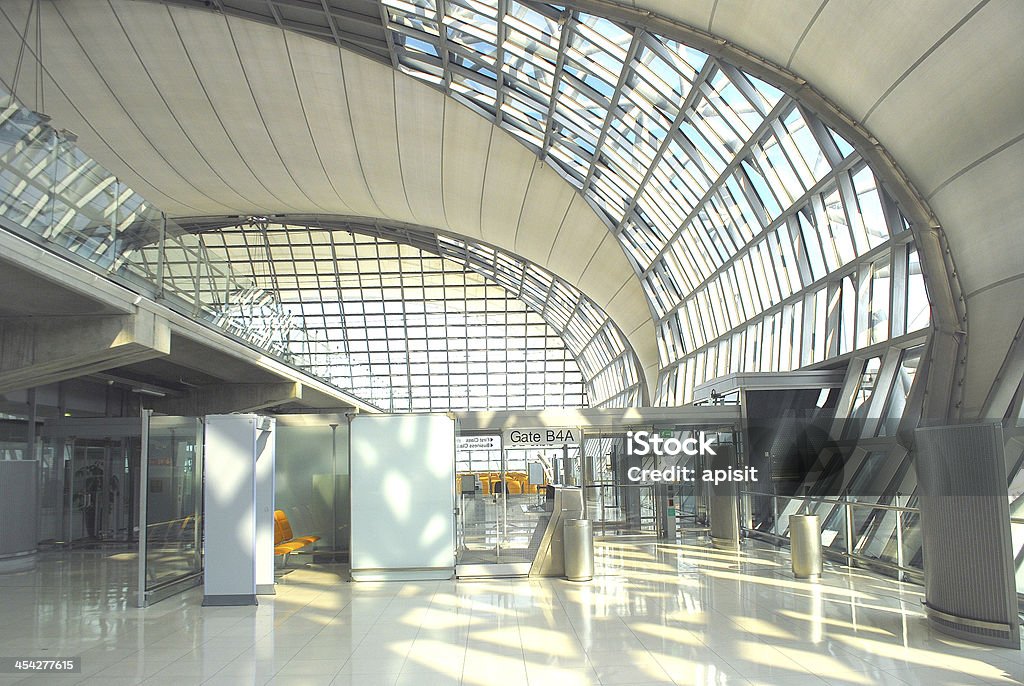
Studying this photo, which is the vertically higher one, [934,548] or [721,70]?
[721,70]

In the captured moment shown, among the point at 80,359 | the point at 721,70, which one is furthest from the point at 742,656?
the point at 721,70

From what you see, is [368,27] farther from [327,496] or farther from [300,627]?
[300,627]

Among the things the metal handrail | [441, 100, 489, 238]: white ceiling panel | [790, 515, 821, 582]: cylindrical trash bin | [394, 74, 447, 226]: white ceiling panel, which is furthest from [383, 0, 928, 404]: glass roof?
[790, 515, 821, 582]: cylindrical trash bin

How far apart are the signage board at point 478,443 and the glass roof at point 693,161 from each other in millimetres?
7030

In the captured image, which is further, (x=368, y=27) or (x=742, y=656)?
(x=368, y=27)

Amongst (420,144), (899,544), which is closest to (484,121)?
(420,144)

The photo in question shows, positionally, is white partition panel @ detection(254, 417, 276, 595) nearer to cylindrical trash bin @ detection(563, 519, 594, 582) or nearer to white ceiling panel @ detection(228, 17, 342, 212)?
cylindrical trash bin @ detection(563, 519, 594, 582)

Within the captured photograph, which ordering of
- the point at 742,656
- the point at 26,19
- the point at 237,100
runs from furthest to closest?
the point at 237,100 < the point at 26,19 < the point at 742,656

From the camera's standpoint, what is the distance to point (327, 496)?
15672mm

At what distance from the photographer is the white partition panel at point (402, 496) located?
13266 mm

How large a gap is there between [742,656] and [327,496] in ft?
32.1

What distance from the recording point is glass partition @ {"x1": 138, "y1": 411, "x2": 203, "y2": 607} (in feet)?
37.1

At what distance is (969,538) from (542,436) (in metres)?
8.33

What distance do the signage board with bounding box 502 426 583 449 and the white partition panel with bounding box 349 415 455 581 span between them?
6.62ft
